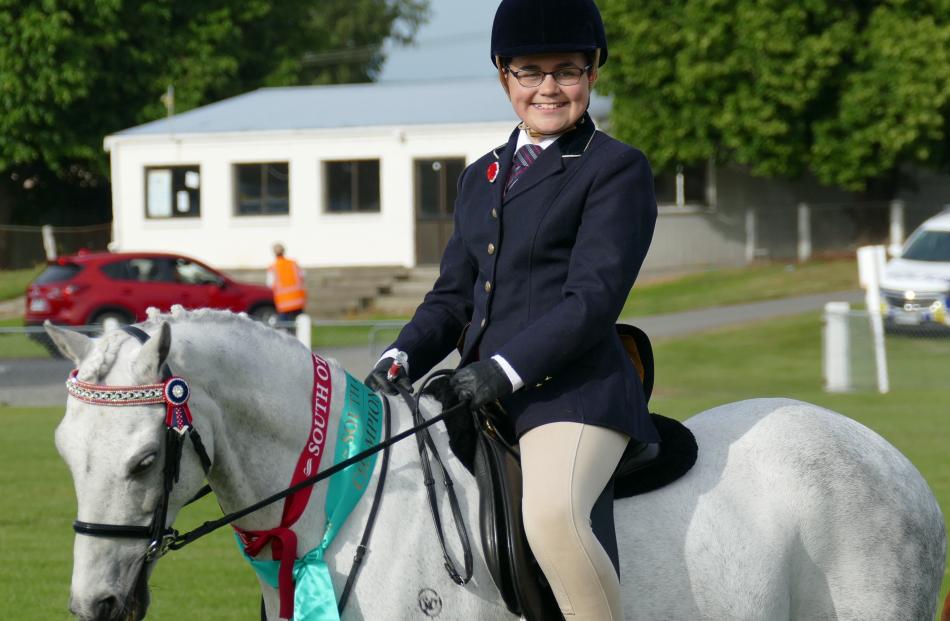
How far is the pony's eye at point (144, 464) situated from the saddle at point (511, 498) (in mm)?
936

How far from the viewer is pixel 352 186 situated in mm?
36094

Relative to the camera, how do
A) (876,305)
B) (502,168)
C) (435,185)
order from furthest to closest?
1. (435,185)
2. (876,305)
3. (502,168)

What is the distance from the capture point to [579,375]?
13.5 ft

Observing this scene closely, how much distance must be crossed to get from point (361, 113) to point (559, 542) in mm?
34392

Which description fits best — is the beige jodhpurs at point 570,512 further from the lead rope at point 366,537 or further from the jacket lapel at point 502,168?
the jacket lapel at point 502,168

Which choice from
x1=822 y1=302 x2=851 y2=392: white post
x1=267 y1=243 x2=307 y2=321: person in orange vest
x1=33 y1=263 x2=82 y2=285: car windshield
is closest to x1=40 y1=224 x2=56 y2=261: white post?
x1=33 y1=263 x2=82 y2=285: car windshield

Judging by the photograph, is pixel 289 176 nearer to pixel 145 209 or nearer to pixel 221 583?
pixel 145 209

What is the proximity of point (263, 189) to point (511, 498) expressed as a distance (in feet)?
108

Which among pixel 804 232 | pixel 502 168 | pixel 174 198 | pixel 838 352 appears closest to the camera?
pixel 502 168

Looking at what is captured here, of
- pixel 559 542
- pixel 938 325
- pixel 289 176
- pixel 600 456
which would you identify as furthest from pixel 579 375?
pixel 289 176

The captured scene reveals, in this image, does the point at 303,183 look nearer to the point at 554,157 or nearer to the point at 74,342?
the point at 554,157

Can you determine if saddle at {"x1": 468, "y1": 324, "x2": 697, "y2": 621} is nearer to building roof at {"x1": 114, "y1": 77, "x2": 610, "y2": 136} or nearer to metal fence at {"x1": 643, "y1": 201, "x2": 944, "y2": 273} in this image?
building roof at {"x1": 114, "y1": 77, "x2": 610, "y2": 136}

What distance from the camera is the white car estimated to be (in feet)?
73.2

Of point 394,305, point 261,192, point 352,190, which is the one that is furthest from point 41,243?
point 394,305
